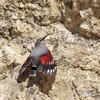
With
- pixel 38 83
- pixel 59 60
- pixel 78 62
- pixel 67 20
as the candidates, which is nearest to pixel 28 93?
pixel 38 83

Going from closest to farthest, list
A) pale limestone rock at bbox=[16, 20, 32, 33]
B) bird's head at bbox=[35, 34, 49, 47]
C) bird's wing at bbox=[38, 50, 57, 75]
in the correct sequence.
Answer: bird's wing at bbox=[38, 50, 57, 75] → bird's head at bbox=[35, 34, 49, 47] → pale limestone rock at bbox=[16, 20, 32, 33]

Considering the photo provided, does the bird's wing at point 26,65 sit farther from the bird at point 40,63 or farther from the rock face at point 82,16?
the rock face at point 82,16

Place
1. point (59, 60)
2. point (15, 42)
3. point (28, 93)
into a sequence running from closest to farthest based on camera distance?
point (28, 93) < point (59, 60) < point (15, 42)

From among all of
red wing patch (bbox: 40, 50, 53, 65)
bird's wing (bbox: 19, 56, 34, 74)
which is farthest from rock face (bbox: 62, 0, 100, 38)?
bird's wing (bbox: 19, 56, 34, 74)

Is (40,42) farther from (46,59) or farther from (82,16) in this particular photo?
(82,16)

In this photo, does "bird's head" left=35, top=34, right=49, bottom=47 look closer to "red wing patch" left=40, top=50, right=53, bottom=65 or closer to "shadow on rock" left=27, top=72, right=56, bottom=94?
"red wing patch" left=40, top=50, right=53, bottom=65

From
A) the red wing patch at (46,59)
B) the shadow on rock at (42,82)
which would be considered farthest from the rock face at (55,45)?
the red wing patch at (46,59)

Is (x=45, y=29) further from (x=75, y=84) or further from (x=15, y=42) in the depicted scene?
(x=75, y=84)

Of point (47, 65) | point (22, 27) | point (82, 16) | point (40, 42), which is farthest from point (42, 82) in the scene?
point (82, 16)
